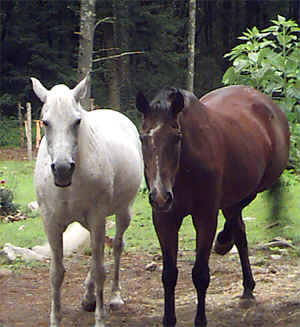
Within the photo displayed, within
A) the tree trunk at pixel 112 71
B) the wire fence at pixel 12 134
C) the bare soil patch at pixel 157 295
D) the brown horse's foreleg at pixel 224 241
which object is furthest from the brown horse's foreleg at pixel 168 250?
the wire fence at pixel 12 134

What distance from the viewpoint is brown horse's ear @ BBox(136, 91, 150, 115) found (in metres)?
3.72

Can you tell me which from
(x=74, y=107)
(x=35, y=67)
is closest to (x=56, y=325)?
(x=74, y=107)

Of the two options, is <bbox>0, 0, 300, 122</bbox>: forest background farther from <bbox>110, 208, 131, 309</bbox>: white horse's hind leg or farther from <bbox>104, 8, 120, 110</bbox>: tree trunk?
<bbox>110, 208, 131, 309</bbox>: white horse's hind leg

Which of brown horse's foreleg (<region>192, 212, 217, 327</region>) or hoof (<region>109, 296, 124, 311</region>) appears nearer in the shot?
brown horse's foreleg (<region>192, 212, 217, 327</region>)

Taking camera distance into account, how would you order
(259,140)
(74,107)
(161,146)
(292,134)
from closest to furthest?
(161,146), (74,107), (259,140), (292,134)

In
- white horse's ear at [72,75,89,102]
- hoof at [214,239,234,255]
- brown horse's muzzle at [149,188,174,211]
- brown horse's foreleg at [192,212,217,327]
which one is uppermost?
white horse's ear at [72,75,89,102]

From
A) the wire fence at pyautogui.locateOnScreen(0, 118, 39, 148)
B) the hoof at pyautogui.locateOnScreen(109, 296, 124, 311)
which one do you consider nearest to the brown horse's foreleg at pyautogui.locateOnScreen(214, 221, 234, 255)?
the hoof at pyautogui.locateOnScreen(109, 296, 124, 311)

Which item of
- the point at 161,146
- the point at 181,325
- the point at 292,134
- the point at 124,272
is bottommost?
the point at 124,272

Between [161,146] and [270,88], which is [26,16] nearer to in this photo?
[270,88]

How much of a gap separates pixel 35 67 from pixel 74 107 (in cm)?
1766

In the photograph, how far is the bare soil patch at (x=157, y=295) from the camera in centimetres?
468

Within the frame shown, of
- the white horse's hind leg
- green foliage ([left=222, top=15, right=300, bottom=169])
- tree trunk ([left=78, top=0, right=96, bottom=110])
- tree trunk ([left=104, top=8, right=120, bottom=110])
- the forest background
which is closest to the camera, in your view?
the white horse's hind leg

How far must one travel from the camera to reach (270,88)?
6645 mm

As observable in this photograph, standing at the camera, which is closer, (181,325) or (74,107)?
(74,107)
